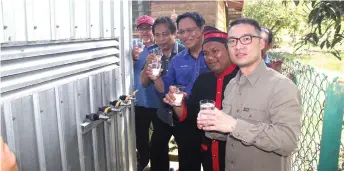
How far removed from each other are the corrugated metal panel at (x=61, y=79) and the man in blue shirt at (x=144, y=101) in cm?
95

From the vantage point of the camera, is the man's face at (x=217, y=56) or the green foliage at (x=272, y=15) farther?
the green foliage at (x=272, y=15)

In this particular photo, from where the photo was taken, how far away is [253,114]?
1936 millimetres

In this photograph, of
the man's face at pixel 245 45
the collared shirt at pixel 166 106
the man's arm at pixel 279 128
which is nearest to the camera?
the man's arm at pixel 279 128

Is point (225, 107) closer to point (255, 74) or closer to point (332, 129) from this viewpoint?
point (255, 74)

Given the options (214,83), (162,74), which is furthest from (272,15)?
(214,83)

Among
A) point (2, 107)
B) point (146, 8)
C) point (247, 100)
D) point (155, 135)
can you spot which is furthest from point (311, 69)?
point (146, 8)

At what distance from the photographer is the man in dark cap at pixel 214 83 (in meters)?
2.64

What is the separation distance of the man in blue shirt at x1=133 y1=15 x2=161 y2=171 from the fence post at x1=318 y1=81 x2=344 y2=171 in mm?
2101

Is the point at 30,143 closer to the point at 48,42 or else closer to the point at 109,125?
the point at 48,42

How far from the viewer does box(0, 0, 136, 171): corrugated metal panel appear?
60.5 inches

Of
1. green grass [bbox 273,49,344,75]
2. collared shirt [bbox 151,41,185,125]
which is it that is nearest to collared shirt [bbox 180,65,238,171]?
collared shirt [bbox 151,41,185,125]

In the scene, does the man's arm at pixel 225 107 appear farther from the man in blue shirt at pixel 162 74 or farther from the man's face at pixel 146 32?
the man's face at pixel 146 32

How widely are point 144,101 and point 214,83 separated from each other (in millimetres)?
1404

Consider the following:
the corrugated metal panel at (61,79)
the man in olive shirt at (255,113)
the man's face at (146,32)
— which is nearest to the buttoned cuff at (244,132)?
the man in olive shirt at (255,113)
